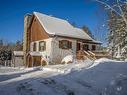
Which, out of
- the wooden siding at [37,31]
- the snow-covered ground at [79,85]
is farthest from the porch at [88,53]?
the snow-covered ground at [79,85]

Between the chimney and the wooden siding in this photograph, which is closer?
the wooden siding

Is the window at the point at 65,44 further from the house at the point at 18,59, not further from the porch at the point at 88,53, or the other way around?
the house at the point at 18,59

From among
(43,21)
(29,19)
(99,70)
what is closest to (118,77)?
(99,70)

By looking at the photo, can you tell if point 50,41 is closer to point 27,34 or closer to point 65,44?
point 65,44

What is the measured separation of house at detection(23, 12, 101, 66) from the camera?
118 feet

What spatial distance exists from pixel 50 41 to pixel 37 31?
4.82 metres

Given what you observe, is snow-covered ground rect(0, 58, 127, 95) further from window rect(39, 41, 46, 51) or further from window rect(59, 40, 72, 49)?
window rect(39, 41, 46, 51)

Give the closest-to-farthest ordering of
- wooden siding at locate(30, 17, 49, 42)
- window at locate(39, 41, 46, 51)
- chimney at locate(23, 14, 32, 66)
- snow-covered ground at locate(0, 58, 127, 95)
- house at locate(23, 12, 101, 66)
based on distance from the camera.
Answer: snow-covered ground at locate(0, 58, 127, 95), house at locate(23, 12, 101, 66), window at locate(39, 41, 46, 51), wooden siding at locate(30, 17, 49, 42), chimney at locate(23, 14, 32, 66)

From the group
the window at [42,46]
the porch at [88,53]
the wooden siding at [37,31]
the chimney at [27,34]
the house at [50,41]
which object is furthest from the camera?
the chimney at [27,34]

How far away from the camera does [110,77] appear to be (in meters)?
17.4

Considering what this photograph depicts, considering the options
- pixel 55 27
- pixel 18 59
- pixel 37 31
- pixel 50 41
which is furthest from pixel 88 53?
pixel 18 59

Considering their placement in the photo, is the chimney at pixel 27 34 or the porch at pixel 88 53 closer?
A: the porch at pixel 88 53

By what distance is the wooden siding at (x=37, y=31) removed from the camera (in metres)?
37.7

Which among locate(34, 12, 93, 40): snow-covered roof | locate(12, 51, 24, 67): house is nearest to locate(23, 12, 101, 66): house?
locate(34, 12, 93, 40): snow-covered roof
